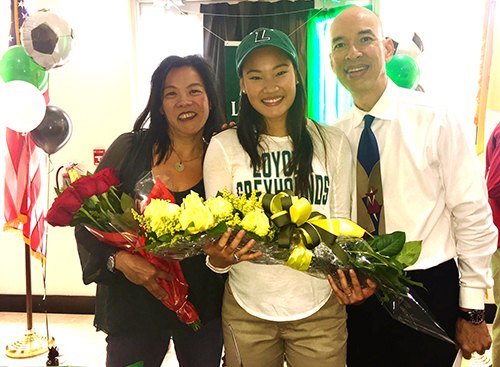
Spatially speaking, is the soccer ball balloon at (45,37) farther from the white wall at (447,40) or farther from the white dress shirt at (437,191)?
the white wall at (447,40)

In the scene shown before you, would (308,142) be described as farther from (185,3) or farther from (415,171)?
(185,3)

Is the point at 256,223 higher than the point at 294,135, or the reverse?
the point at 294,135

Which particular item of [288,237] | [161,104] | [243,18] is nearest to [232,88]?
[243,18]

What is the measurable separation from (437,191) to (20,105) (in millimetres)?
2413

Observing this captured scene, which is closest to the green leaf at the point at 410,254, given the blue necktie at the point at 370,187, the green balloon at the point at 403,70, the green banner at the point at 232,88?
the blue necktie at the point at 370,187

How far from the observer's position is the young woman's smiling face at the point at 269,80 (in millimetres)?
1417

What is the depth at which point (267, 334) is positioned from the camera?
1368mm

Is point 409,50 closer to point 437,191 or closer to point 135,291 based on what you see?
point 437,191

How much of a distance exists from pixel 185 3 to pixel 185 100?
2139mm

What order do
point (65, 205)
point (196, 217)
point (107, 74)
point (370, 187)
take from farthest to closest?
point (107, 74)
point (370, 187)
point (65, 205)
point (196, 217)

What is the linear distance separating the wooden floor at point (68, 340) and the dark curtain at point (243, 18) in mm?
2346

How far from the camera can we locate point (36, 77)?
288 centimetres

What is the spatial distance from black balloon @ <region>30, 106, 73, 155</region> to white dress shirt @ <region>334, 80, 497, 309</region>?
84.2 inches

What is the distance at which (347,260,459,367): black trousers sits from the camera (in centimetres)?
147
